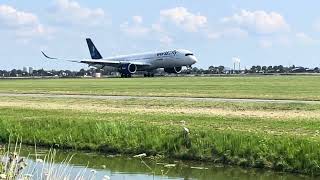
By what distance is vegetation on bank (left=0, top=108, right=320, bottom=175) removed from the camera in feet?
69.1

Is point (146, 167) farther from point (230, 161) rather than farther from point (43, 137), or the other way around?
point (43, 137)

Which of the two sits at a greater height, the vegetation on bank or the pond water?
the vegetation on bank

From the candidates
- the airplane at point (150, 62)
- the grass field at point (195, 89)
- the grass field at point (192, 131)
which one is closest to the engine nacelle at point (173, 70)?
the airplane at point (150, 62)

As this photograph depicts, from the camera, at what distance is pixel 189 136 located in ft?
78.0

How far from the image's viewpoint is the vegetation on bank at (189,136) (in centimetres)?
2105

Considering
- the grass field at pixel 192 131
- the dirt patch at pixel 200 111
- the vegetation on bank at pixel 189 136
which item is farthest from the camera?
the dirt patch at pixel 200 111

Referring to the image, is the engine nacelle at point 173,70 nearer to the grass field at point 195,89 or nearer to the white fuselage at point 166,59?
the white fuselage at point 166,59

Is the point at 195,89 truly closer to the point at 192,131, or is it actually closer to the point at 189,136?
the point at 192,131

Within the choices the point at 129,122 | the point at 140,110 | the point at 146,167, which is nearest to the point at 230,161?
the point at 146,167

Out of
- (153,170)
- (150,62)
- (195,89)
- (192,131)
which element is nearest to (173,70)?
(150,62)

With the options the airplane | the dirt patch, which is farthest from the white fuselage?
the dirt patch

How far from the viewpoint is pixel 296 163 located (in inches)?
799

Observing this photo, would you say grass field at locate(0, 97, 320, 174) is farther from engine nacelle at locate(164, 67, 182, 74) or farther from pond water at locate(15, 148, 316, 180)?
engine nacelle at locate(164, 67, 182, 74)

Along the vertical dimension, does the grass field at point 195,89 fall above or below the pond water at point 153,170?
above
